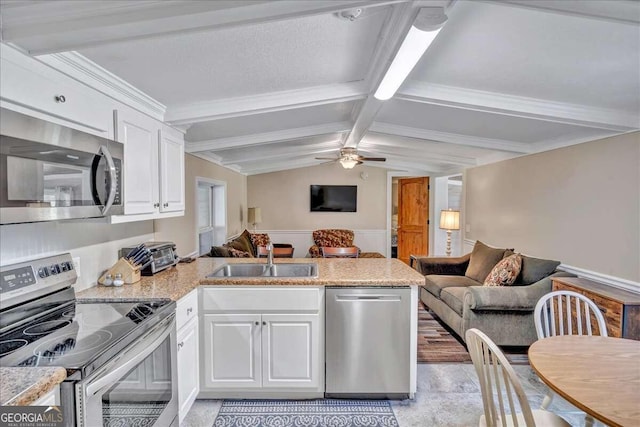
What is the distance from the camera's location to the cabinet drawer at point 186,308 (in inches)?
84.5

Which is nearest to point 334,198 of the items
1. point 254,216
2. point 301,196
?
point 301,196

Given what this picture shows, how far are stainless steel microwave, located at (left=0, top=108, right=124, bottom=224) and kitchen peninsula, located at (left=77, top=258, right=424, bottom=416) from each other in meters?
1.00

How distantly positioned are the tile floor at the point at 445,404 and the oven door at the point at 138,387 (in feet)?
1.58

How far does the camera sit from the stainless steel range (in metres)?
1.28

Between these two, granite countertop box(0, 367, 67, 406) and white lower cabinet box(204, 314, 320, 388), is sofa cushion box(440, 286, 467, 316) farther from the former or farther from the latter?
granite countertop box(0, 367, 67, 406)

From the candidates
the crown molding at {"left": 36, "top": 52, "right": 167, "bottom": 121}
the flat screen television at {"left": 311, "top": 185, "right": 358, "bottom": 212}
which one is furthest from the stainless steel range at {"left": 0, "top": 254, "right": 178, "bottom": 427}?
the flat screen television at {"left": 311, "top": 185, "right": 358, "bottom": 212}

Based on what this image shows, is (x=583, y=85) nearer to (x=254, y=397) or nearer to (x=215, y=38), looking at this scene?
(x=215, y=38)

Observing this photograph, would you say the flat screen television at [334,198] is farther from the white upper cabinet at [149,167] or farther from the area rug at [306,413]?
the area rug at [306,413]

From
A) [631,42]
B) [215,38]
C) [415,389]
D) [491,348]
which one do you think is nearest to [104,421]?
[491,348]

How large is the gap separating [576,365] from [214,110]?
8.88 feet

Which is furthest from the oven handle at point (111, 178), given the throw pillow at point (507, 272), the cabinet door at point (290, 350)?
the throw pillow at point (507, 272)

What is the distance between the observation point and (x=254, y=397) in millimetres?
2555

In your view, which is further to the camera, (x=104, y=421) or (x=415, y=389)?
(x=415, y=389)

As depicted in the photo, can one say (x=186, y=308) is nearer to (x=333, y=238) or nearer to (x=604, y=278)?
(x=604, y=278)
